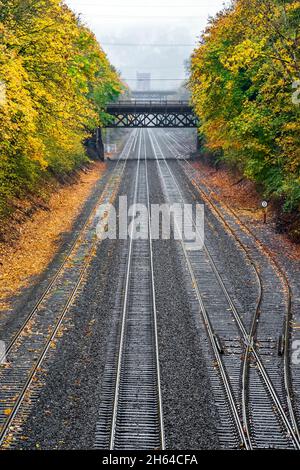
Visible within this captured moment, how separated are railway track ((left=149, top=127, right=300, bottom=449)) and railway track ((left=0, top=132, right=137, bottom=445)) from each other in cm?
442

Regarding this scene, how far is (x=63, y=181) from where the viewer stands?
115ft

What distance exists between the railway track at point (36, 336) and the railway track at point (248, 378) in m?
4.42

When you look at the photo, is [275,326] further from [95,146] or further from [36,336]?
[95,146]

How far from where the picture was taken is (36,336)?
1320 cm

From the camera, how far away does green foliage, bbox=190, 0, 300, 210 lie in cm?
2003

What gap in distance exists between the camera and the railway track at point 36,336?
10234mm

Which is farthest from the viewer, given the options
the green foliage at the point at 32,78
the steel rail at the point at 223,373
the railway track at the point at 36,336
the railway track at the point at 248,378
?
the green foliage at the point at 32,78

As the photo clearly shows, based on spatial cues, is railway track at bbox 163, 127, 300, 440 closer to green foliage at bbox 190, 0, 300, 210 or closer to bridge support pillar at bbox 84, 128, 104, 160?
green foliage at bbox 190, 0, 300, 210

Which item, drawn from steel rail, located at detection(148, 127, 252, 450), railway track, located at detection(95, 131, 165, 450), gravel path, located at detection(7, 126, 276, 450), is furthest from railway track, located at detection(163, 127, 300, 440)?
railway track, located at detection(95, 131, 165, 450)

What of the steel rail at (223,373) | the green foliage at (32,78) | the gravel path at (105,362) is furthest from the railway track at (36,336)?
the green foliage at (32,78)

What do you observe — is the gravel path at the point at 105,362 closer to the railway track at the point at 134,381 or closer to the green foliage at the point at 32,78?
the railway track at the point at 134,381

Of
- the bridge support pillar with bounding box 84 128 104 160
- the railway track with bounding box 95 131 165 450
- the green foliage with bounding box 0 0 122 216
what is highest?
the green foliage with bounding box 0 0 122 216

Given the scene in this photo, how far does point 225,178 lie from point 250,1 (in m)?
18.2

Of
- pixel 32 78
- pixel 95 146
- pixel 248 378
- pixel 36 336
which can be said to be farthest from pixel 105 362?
pixel 95 146
